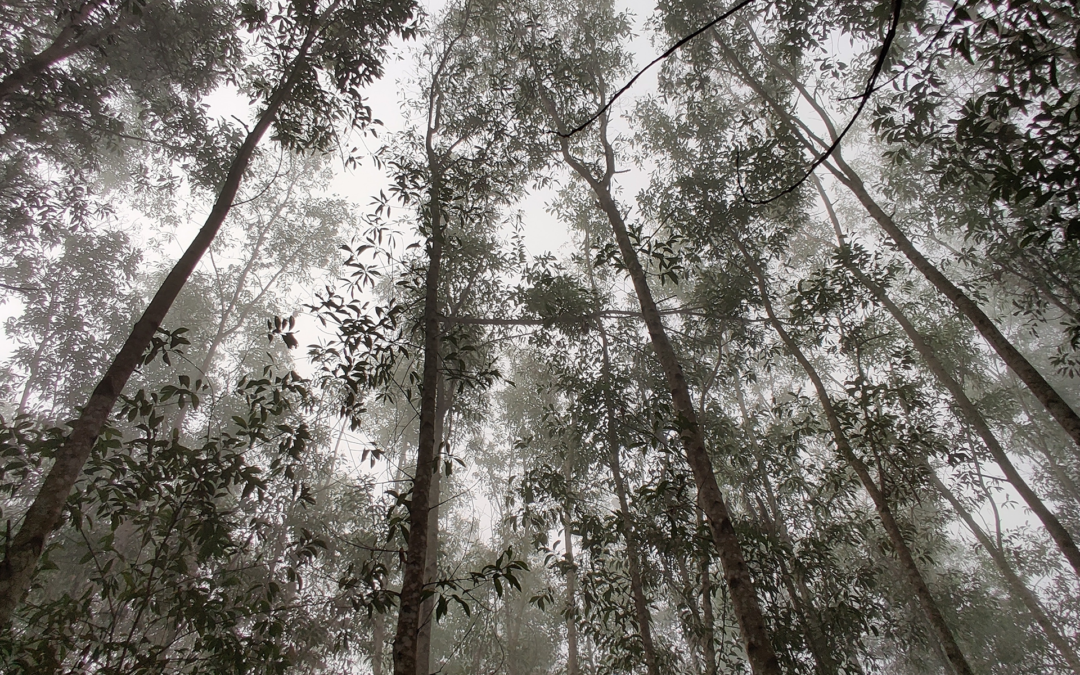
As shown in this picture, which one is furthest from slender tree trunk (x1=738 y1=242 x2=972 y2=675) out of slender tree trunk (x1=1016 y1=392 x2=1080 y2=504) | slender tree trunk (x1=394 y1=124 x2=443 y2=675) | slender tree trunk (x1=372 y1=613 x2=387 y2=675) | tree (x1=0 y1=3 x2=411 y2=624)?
slender tree trunk (x1=1016 y1=392 x2=1080 y2=504)

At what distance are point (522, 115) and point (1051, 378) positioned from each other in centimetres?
2660

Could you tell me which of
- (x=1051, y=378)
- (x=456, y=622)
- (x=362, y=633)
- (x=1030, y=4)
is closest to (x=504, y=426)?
(x=456, y=622)

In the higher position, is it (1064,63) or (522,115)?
(1064,63)

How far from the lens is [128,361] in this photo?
3605 mm

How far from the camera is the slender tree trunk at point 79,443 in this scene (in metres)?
2.85

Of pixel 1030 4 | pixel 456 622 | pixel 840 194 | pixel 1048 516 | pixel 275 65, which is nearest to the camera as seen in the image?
pixel 1030 4

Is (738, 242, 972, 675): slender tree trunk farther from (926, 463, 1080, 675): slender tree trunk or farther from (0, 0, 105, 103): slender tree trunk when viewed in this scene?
(0, 0, 105, 103): slender tree trunk

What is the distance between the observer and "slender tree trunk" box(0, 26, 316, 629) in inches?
112

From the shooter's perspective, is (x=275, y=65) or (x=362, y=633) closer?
(x=275, y=65)

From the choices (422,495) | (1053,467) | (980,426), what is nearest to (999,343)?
(980,426)

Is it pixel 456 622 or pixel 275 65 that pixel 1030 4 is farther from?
pixel 456 622

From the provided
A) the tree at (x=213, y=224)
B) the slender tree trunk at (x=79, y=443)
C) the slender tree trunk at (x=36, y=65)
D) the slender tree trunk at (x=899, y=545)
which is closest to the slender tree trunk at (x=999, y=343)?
the slender tree trunk at (x=899, y=545)

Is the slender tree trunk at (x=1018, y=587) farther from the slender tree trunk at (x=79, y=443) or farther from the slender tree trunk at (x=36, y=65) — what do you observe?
the slender tree trunk at (x=36, y=65)

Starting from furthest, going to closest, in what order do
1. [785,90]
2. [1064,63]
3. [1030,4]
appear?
1. [785,90]
2. [1064,63]
3. [1030,4]
